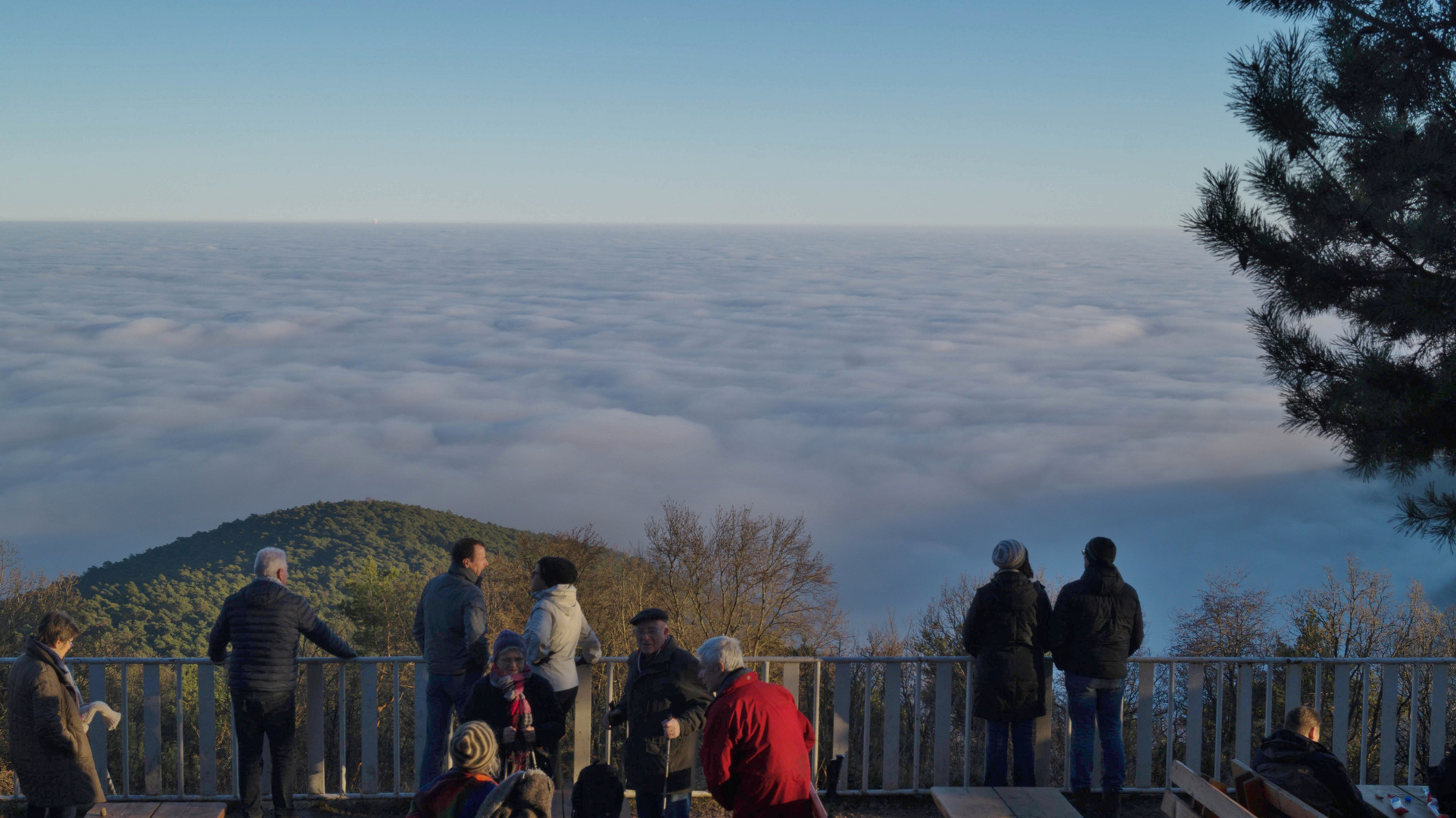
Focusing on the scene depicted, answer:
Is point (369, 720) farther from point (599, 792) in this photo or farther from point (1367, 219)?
point (1367, 219)

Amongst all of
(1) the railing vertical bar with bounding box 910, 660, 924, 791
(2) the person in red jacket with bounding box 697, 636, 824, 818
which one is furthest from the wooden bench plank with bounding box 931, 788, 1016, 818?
(2) the person in red jacket with bounding box 697, 636, 824, 818

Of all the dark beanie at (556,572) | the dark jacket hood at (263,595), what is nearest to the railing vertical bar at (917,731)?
the dark beanie at (556,572)

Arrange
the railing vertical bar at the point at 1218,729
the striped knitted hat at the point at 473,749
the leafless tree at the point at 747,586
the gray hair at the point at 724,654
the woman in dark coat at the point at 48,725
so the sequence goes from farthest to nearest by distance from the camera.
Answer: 1. the leafless tree at the point at 747,586
2. the railing vertical bar at the point at 1218,729
3. the woman in dark coat at the point at 48,725
4. the gray hair at the point at 724,654
5. the striped knitted hat at the point at 473,749

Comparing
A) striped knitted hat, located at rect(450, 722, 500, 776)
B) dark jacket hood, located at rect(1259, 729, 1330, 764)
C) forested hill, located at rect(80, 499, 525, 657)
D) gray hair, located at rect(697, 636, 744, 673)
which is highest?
gray hair, located at rect(697, 636, 744, 673)

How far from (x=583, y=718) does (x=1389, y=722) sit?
4292mm

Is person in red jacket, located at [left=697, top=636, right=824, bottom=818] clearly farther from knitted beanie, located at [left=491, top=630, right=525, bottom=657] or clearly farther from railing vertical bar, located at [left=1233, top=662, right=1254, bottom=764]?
railing vertical bar, located at [left=1233, top=662, right=1254, bottom=764]

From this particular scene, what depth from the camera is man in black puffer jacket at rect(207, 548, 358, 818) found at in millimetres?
4594

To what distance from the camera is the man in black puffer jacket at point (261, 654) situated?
4594 mm

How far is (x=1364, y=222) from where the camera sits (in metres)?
5.42

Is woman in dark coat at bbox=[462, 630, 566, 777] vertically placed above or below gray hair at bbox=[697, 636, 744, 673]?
below

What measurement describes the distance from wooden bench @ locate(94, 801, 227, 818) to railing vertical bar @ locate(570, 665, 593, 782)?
159 centimetres

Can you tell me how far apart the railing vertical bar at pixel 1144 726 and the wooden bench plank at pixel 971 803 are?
1.20 meters

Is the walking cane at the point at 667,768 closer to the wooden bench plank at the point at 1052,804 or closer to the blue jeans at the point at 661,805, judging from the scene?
the blue jeans at the point at 661,805

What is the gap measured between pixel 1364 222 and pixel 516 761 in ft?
17.1
